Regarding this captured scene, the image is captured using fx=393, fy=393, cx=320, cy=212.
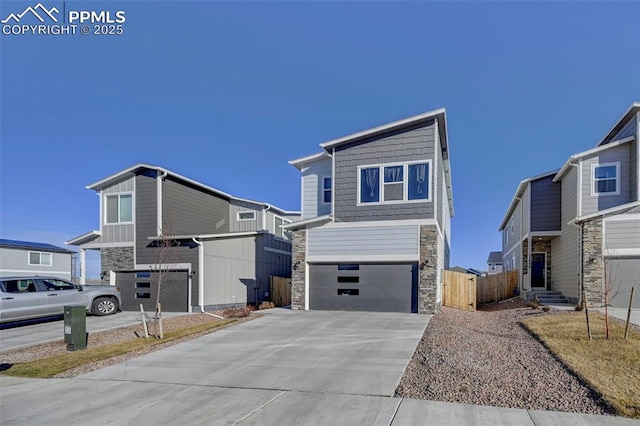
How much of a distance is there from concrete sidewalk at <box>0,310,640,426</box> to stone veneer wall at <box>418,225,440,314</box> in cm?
376

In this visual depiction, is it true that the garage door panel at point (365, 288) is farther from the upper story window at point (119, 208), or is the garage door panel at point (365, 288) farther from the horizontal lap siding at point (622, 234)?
the upper story window at point (119, 208)

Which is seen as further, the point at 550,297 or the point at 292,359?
the point at 550,297

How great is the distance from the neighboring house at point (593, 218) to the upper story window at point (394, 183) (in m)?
6.00

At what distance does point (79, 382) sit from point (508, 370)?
7.25m

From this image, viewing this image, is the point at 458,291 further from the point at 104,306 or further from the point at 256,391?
the point at 104,306

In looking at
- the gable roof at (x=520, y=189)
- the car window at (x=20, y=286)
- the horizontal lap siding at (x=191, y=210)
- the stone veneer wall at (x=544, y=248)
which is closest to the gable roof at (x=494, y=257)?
the gable roof at (x=520, y=189)

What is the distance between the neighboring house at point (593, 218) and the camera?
14.0 meters

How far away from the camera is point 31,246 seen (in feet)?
92.3

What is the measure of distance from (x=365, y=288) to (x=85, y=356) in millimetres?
8875

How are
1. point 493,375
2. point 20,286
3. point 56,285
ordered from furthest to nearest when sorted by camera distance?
1. point 56,285
2. point 20,286
3. point 493,375

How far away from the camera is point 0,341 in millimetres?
10672

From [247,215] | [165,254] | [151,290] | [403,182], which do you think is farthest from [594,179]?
[151,290]

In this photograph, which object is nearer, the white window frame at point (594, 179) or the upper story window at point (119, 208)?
the white window frame at point (594, 179)

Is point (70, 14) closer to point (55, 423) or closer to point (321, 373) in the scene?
point (55, 423)
